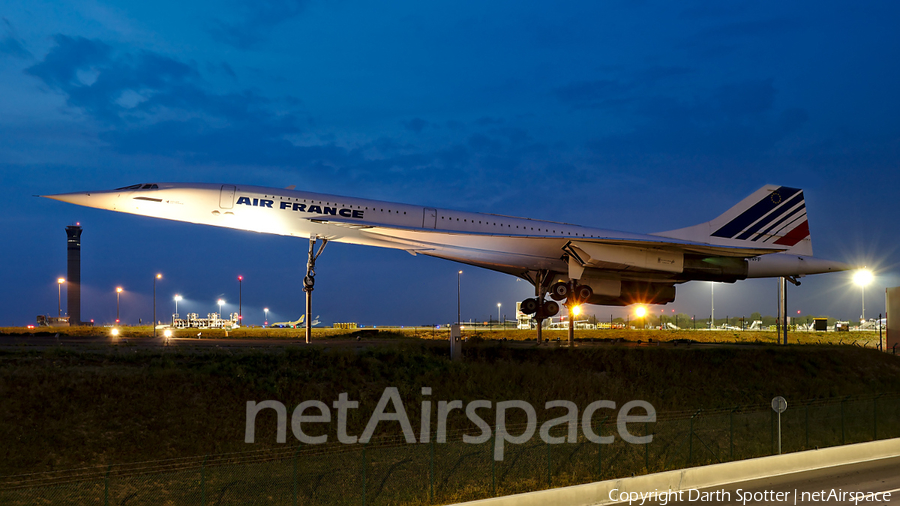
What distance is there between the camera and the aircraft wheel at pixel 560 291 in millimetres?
30375

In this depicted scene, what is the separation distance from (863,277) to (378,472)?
147 feet

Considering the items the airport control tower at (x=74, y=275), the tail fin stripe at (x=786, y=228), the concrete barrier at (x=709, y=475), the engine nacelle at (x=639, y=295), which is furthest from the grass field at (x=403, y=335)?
the airport control tower at (x=74, y=275)

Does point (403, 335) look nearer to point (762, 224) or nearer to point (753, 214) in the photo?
point (753, 214)

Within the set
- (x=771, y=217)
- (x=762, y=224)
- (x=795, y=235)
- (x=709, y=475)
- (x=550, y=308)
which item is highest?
(x=771, y=217)

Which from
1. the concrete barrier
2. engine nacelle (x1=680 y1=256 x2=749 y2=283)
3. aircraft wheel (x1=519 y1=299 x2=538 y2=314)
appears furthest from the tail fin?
the concrete barrier

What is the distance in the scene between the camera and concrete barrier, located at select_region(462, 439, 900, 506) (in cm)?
1268

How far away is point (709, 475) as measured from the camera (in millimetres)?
14859

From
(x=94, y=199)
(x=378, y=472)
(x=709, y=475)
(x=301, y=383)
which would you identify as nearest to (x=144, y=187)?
(x=94, y=199)

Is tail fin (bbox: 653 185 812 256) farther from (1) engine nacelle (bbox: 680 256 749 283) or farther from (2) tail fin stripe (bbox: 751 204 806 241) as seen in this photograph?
(1) engine nacelle (bbox: 680 256 749 283)

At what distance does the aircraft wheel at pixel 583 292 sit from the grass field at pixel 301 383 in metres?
2.93

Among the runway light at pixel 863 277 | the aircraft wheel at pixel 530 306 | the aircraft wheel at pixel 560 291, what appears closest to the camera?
the aircraft wheel at pixel 560 291

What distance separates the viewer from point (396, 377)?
20.5 meters

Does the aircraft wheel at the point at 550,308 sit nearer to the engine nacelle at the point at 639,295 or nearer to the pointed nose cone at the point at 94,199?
the engine nacelle at the point at 639,295

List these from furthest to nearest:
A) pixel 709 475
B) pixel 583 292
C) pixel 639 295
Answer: pixel 639 295, pixel 583 292, pixel 709 475
